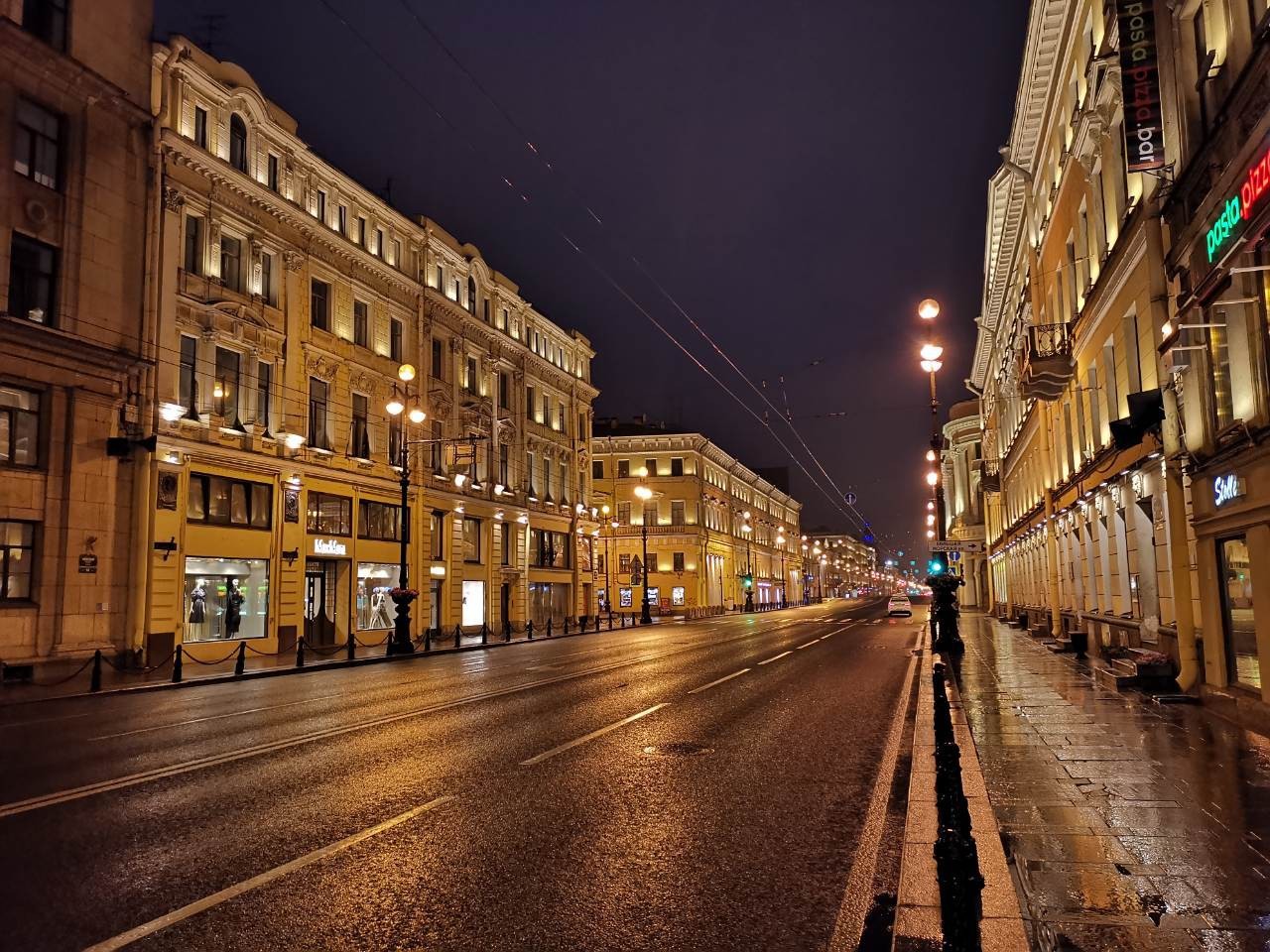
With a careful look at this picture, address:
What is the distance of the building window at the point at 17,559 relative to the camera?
2072cm

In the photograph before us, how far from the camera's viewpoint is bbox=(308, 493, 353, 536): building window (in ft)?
103

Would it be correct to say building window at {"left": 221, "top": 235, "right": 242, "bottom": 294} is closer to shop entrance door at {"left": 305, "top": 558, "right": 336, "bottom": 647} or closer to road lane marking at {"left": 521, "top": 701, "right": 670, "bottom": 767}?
shop entrance door at {"left": 305, "top": 558, "right": 336, "bottom": 647}

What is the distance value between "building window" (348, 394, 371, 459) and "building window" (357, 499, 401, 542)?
1.85m

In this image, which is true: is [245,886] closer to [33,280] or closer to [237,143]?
[33,280]

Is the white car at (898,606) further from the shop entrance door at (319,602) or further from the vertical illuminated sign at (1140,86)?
the vertical illuminated sign at (1140,86)

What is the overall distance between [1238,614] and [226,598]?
25.5 m

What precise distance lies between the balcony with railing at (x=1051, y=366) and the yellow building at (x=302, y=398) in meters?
18.8

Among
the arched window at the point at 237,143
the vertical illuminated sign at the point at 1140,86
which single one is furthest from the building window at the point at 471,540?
the vertical illuminated sign at the point at 1140,86

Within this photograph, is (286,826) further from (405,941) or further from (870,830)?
(870,830)

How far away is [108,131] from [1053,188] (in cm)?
2594

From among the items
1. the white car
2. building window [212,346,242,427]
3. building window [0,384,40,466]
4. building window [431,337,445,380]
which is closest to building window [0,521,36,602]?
building window [0,384,40,466]

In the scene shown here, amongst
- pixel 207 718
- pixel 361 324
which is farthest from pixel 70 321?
pixel 207 718

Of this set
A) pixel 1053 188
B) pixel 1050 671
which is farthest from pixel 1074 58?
pixel 1050 671

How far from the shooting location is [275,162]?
30266mm
